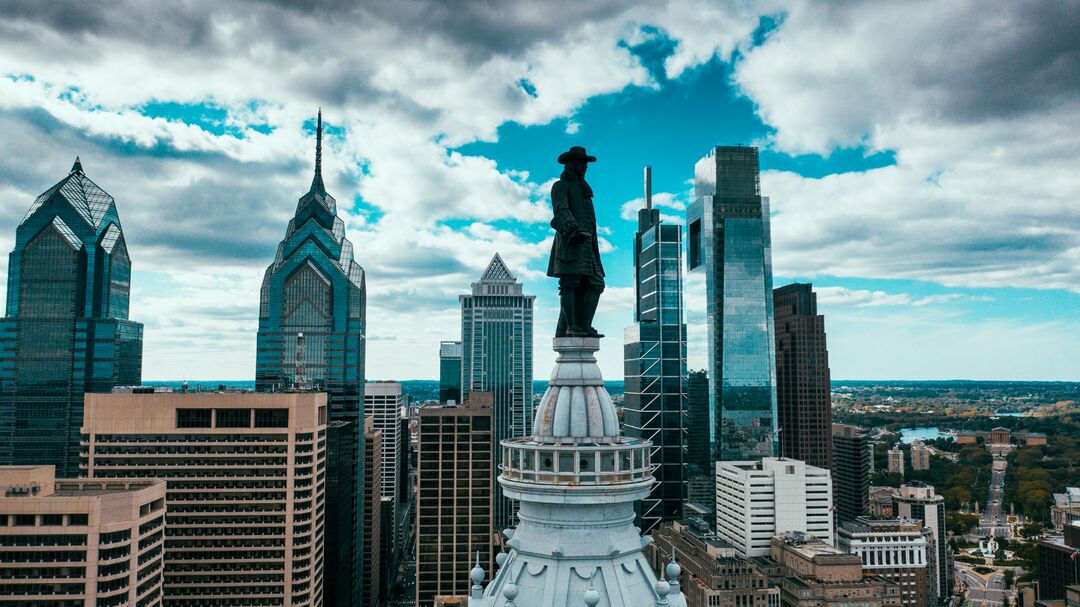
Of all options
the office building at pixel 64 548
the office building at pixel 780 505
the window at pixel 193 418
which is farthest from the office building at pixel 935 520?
the office building at pixel 64 548

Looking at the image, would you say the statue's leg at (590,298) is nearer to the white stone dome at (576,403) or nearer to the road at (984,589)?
the white stone dome at (576,403)

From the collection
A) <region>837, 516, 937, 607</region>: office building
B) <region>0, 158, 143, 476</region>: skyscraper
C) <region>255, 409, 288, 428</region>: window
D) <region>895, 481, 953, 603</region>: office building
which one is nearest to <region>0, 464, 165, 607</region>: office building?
<region>255, 409, 288, 428</region>: window

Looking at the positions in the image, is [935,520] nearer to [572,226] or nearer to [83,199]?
[572,226]

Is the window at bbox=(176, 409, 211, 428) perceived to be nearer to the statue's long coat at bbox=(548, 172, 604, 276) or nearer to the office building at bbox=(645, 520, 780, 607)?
the office building at bbox=(645, 520, 780, 607)

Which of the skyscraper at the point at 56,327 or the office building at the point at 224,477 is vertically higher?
the skyscraper at the point at 56,327

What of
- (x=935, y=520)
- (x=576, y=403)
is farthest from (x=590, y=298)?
(x=935, y=520)

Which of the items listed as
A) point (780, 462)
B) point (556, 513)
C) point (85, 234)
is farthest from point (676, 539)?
point (85, 234)
